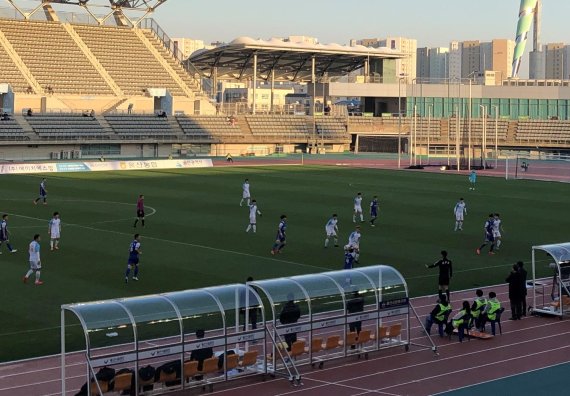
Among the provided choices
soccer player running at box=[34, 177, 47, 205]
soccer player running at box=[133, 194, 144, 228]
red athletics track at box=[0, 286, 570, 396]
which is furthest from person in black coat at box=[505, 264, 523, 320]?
soccer player running at box=[34, 177, 47, 205]

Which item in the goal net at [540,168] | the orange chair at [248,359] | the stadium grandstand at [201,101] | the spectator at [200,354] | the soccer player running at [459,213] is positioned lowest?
the orange chair at [248,359]

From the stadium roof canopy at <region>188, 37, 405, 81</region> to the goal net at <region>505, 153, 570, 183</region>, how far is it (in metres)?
24.0

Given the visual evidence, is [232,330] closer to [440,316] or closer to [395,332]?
[395,332]

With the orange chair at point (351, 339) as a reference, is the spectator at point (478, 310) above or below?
above

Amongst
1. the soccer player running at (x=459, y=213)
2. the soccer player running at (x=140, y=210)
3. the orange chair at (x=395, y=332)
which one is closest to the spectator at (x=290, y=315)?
the orange chair at (x=395, y=332)

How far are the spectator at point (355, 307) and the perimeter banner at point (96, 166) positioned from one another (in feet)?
179

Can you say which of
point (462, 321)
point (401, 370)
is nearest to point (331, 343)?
point (401, 370)

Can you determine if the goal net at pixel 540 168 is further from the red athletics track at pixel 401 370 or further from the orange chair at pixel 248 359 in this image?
the orange chair at pixel 248 359

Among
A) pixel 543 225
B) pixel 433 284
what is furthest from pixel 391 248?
pixel 543 225

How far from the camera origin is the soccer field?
27.5 m

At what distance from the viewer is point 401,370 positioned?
19531 mm

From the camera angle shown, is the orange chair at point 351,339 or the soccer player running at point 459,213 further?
the soccer player running at point 459,213

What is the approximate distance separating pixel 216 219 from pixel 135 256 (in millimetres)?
15972

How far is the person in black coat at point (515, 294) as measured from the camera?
947 inches
